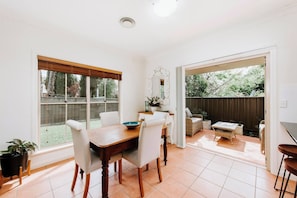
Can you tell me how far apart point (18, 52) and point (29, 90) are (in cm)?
62

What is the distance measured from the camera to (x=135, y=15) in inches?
78.0

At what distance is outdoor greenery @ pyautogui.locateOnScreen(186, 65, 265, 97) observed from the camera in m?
5.65

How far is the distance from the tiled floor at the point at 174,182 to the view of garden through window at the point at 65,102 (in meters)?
A: 0.64

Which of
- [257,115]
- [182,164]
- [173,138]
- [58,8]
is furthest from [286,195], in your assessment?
[58,8]

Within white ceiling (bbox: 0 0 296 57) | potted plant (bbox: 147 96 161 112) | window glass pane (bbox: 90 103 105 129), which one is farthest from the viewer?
potted plant (bbox: 147 96 161 112)

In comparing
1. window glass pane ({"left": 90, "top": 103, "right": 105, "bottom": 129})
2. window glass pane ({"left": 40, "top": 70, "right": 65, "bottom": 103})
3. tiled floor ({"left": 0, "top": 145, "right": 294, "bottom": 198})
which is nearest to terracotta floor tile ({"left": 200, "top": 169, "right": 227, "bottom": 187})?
tiled floor ({"left": 0, "top": 145, "right": 294, "bottom": 198})

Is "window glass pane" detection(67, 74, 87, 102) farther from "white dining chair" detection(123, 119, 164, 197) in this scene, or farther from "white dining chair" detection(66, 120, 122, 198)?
"white dining chair" detection(123, 119, 164, 197)

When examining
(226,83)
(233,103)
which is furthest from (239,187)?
(226,83)

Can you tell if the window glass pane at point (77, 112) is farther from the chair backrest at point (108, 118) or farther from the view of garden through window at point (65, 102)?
the chair backrest at point (108, 118)

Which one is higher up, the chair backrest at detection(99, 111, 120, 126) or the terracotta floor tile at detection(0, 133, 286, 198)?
the chair backrest at detection(99, 111, 120, 126)

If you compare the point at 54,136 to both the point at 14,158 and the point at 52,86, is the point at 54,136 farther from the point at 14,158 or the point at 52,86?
the point at 52,86

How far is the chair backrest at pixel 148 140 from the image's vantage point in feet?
5.16

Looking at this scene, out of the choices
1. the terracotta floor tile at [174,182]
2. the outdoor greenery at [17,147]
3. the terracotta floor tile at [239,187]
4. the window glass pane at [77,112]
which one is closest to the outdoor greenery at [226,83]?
the terracotta floor tile at [174,182]

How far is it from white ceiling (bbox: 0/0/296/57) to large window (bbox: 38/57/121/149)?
691 mm
